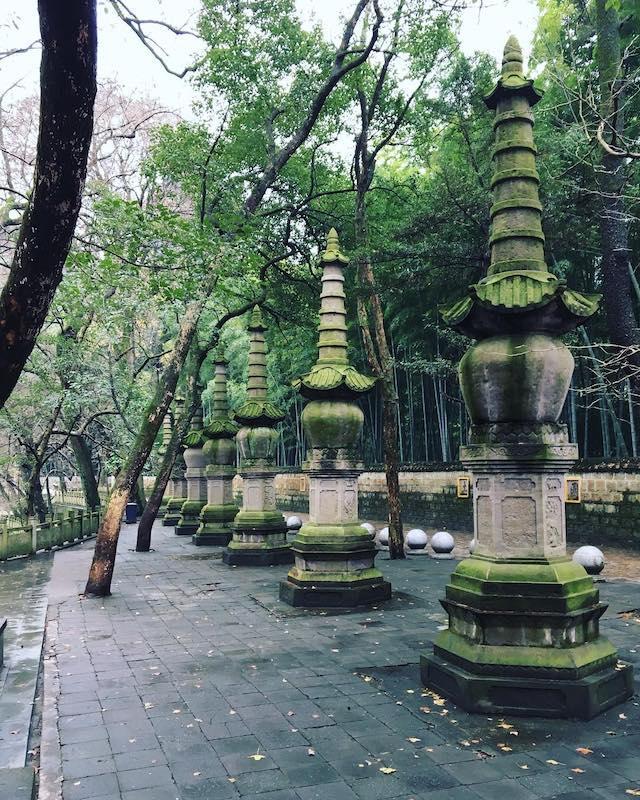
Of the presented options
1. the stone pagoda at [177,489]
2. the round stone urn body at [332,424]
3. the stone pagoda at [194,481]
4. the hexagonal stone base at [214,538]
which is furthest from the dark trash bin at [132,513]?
the round stone urn body at [332,424]

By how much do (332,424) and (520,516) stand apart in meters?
4.29

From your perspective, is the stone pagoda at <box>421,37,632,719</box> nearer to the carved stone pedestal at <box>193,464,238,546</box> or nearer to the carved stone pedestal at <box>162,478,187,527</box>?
the carved stone pedestal at <box>193,464,238,546</box>

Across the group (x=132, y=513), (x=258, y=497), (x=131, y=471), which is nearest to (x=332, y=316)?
(x=131, y=471)

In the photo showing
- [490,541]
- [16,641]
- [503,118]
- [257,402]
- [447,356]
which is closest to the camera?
[490,541]

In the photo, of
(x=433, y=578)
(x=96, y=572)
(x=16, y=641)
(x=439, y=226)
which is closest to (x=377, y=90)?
(x=439, y=226)

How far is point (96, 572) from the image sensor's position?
10633 mm

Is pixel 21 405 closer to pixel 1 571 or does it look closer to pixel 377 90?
pixel 1 571

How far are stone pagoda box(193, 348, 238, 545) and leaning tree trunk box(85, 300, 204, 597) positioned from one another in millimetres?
5154

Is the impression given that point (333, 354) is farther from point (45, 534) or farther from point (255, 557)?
point (45, 534)

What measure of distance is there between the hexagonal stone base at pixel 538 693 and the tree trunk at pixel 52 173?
418 cm

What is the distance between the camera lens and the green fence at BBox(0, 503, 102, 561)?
1639cm

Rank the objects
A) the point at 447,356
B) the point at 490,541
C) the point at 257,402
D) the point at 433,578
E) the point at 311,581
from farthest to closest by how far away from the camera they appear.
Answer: the point at 447,356 < the point at 257,402 < the point at 433,578 < the point at 311,581 < the point at 490,541

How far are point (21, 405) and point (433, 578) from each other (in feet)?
46.2

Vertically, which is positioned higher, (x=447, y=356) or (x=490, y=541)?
(x=447, y=356)
